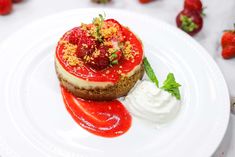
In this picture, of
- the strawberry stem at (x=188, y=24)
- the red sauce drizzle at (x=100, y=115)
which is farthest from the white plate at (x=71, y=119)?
the strawberry stem at (x=188, y=24)

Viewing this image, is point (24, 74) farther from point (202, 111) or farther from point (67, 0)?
point (202, 111)

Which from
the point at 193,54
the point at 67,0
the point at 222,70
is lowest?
the point at 222,70

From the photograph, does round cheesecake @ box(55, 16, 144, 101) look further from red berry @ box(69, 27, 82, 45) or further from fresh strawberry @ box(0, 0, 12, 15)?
fresh strawberry @ box(0, 0, 12, 15)

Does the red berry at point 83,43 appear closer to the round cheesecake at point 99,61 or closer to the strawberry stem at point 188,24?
the round cheesecake at point 99,61

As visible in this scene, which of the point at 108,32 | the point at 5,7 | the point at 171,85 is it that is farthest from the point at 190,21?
the point at 5,7

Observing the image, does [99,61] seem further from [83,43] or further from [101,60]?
[83,43]

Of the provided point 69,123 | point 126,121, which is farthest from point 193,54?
point 69,123

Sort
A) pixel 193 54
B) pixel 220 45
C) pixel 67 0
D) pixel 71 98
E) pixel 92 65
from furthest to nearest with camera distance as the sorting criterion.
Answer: pixel 67 0, pixel 220 45, pixel 193 54, pixel 71 98, pixel 92 65
